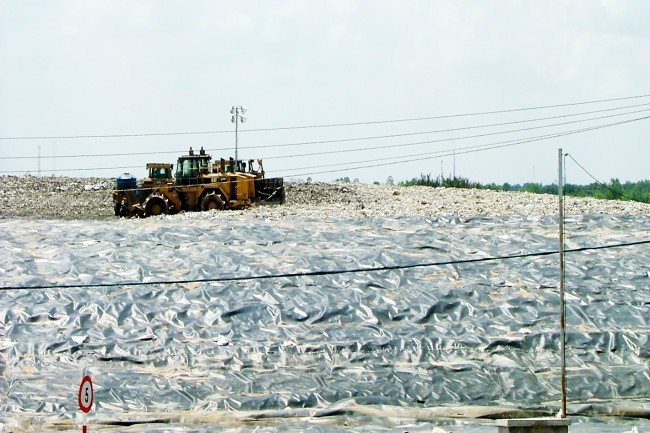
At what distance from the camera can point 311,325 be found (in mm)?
17312

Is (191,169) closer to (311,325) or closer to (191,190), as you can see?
(191,190)

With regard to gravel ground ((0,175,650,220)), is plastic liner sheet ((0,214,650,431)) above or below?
below

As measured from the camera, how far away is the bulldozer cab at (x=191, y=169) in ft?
121

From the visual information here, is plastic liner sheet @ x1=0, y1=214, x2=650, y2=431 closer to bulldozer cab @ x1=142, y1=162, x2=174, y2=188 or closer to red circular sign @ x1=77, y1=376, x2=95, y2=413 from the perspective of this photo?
red circular sign @ x1=77, y1=376, x2=95, y2=413

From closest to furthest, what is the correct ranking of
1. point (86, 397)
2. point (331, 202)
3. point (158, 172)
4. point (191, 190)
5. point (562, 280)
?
point (86, 397)
point (562, 280)
point (191, 190)
point (158, 172)
point (331, 202)

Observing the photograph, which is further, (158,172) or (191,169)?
(158,172)

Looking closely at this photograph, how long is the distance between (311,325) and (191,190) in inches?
775

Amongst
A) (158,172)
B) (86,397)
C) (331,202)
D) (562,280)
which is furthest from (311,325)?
(331,202)

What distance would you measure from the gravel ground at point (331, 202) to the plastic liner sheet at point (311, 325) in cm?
1063

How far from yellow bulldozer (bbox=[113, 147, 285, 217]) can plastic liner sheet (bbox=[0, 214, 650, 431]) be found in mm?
14108

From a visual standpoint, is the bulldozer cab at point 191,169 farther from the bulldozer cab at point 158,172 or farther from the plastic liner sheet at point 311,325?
the plastic liner sheet at point 311,325

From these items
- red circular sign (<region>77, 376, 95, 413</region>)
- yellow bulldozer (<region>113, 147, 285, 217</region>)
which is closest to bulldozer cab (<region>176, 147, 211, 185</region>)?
yellow bulldozer (<region>113, 147, 285, 217</region>)

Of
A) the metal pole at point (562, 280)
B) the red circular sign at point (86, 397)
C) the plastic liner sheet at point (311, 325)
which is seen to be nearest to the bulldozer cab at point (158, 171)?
the plastic liner sheet at point (311, 325)

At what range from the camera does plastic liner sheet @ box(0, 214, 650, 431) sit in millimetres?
15516
